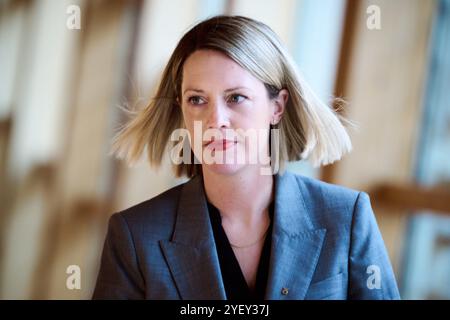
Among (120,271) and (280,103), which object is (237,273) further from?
(280,103)

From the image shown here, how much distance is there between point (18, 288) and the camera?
7.17ft

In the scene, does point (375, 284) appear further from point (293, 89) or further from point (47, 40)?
point (47, 40)

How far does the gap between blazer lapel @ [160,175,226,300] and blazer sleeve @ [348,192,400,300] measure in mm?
258

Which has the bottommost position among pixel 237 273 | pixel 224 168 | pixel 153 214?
pixel 237 273

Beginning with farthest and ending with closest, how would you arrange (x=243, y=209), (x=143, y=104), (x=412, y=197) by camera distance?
(x=412, y=197)
(x=143, y=104)
(x=243, y=209)

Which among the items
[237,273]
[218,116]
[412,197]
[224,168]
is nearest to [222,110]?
[218,116]

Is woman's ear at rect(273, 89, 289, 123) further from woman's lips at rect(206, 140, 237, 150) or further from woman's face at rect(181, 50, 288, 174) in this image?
woman's lips at rect(206, 140, 237, 150)

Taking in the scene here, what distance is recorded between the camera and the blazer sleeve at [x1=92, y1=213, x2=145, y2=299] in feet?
3.64

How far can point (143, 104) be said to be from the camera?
1.33 m

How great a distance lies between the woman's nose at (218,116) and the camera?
42.1 inches

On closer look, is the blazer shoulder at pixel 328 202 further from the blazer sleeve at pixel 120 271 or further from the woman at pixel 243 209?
the blazer sleeve at pixel 120 271

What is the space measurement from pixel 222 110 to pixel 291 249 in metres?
0.30

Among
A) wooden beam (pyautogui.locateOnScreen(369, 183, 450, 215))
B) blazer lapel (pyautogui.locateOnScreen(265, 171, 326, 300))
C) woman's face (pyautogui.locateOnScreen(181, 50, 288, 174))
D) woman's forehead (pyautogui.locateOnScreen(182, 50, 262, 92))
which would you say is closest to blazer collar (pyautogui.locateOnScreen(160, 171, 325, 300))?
blazer lapel (pyautogui.locateOnScreen(265, 171, 326, 300))

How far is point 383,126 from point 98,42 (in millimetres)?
1258
